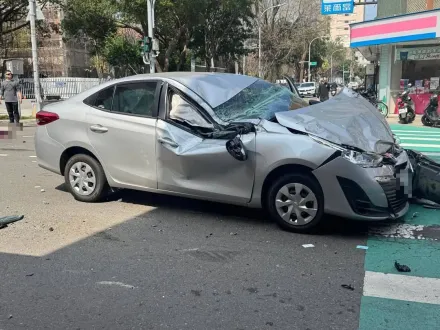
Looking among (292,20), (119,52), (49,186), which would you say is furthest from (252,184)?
(292,20)

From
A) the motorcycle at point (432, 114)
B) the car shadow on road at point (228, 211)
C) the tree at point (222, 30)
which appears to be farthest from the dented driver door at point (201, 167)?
the tree at point (222, 30)

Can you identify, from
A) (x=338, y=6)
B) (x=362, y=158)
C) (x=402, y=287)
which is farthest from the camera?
(x=338, y=6)

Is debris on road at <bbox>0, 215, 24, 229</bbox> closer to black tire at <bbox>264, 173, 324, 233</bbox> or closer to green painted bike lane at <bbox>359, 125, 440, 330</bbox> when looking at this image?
black tire at <bbox>264, 173, 324, 233</bbox>

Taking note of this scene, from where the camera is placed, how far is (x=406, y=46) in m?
19.9

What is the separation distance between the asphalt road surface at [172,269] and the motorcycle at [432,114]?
12.2 metres

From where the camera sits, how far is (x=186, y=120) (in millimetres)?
5414

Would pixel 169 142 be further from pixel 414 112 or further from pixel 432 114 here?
pixel 414 112

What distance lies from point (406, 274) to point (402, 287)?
285 millimetres

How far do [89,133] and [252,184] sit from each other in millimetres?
2289

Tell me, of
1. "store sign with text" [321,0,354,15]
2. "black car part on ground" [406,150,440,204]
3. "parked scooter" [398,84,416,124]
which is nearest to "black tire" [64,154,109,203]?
"black car part on ground" [406,150,440,204]

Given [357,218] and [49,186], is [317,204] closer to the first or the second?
[357,218]

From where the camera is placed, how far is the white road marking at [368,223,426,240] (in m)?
4.93

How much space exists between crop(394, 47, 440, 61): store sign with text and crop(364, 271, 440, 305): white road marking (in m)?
17.6

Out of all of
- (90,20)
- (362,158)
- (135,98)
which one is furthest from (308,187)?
(90,20)
